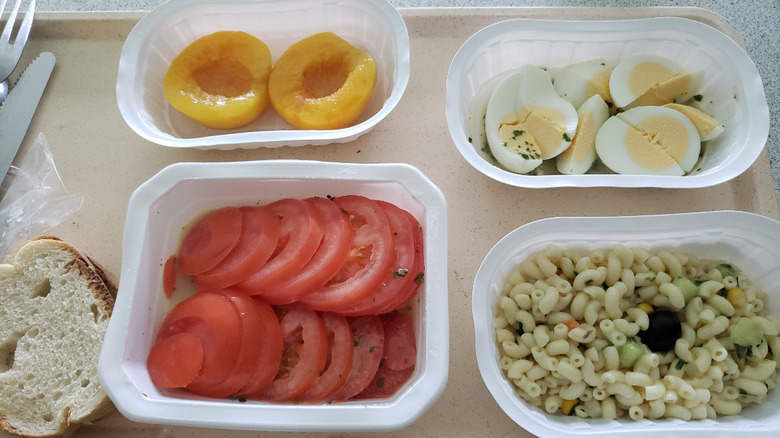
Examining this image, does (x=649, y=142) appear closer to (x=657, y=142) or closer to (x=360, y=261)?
(x=657, y=142)

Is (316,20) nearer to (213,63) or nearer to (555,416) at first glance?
(213,63)

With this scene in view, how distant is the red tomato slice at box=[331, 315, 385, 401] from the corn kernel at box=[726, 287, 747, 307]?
2.58 ft

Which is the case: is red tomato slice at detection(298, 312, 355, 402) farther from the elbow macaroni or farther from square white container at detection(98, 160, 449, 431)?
the elbow macaroni

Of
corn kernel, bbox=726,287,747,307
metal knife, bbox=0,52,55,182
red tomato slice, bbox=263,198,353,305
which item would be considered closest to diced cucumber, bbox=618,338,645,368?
corn kernel, bbox=726,287,747,307

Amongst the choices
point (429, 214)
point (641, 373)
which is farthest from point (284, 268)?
point (641, 373)

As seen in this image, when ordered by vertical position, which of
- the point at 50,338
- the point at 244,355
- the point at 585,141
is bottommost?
the point at 50,338

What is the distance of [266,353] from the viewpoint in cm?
117

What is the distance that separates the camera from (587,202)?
4.73ft

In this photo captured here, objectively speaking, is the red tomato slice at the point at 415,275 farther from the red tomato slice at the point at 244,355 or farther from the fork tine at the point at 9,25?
the fork tine at the point at 9,25

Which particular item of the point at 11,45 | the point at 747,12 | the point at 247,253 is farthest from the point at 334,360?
the point at 747,12

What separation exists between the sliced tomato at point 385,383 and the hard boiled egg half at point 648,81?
901 millimetres

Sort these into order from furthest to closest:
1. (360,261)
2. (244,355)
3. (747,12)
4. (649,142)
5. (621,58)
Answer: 1. (747,12)
2. (621,58)
3. (649,142)
4. (360,261)
5. (244,355)

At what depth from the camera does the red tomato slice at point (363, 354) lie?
1189 millimetres

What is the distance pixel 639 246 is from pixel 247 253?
902 millimetres
